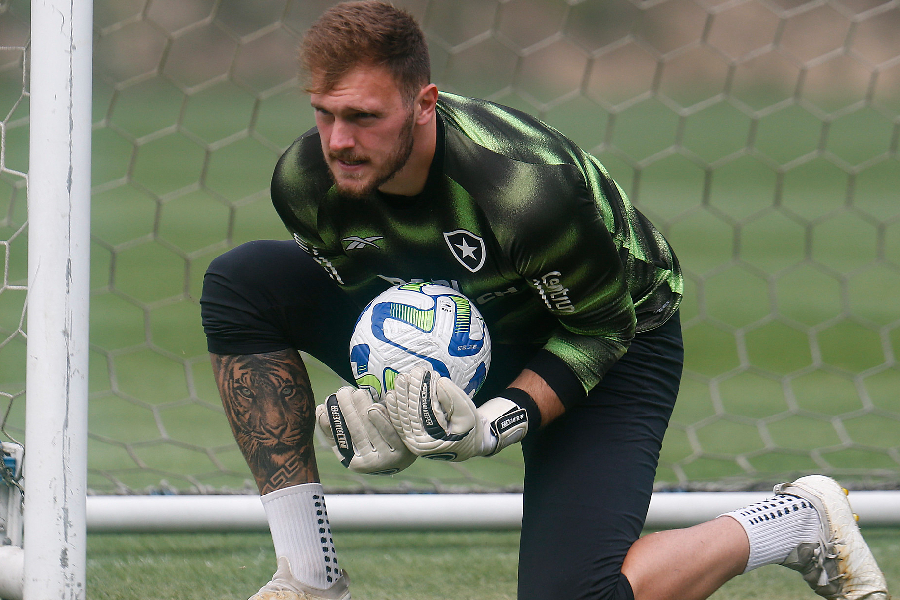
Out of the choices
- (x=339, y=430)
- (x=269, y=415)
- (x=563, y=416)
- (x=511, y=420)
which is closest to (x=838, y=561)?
(x=563, y=416)

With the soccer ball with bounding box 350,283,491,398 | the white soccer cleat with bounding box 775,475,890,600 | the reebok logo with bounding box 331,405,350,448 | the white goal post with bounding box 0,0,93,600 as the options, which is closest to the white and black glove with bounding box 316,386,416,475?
the reebok logo with bounding box 331,405,350,448

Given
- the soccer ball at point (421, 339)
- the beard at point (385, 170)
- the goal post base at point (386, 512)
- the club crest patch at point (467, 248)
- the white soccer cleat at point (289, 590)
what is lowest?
the white soccer cleat at point (289, 590)

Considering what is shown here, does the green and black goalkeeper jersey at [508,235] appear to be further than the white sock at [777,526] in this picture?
No

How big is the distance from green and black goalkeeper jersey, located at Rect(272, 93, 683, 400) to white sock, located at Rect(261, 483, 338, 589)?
433 millimetres

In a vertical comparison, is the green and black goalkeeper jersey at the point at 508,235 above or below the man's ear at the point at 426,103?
below

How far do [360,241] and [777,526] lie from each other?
1012mm

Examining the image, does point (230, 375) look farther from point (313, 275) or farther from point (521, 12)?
point (521, 12)

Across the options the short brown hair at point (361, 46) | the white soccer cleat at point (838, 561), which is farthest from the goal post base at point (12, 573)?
the white soccer cleat at point (838, 561)

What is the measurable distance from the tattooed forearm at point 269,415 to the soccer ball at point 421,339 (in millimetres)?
242

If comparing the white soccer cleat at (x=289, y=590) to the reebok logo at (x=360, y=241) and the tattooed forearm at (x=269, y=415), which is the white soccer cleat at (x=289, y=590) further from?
the reebok logo at (x=360, y=241)

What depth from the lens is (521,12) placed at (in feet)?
12.0

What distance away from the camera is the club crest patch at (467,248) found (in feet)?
5.87

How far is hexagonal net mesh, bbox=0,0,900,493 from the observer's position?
3.03 meters

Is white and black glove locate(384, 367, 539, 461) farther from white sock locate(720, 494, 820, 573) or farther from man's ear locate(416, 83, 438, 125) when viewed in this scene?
white sock locate(720, 494, 820, 573)
